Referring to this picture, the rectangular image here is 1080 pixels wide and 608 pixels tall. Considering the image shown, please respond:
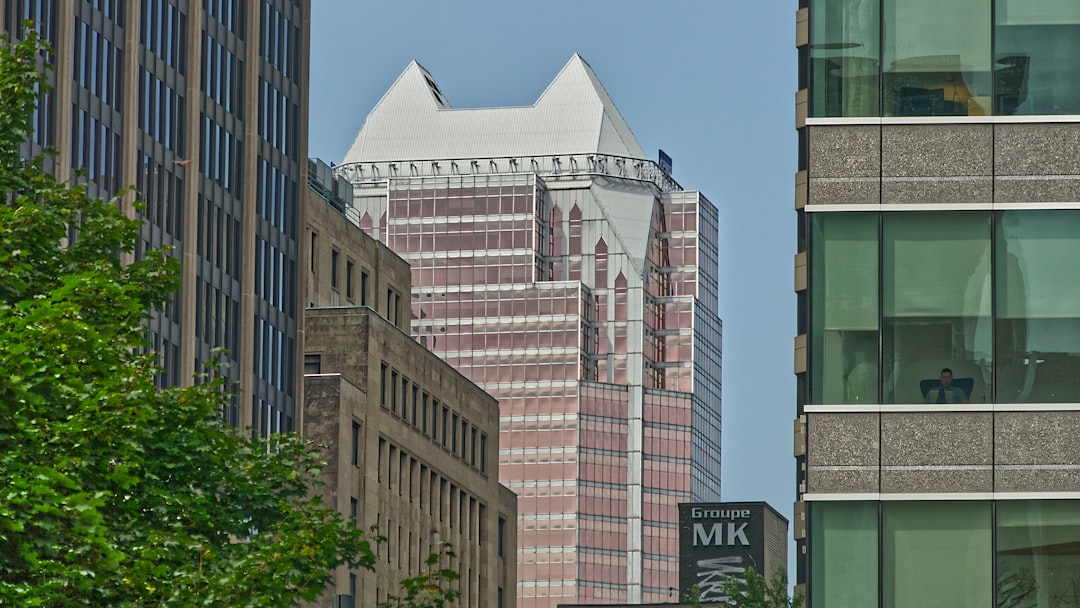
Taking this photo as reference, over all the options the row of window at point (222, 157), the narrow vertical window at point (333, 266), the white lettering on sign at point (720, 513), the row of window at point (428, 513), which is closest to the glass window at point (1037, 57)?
the row of window at point (222, 157)

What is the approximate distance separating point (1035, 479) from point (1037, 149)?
4.66 m

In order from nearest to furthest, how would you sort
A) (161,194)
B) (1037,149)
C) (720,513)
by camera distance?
(1037,149) → (161,194) → (720,513)

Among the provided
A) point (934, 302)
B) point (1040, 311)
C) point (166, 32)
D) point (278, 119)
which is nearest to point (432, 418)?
point (278, 119)

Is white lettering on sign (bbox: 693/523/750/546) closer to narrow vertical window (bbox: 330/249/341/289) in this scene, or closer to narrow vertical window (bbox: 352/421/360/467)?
narrow vertical window (bbox: 330/249/341/289)

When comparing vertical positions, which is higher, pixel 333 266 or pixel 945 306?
pixel 333 266

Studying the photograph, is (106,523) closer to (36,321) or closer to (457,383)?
(36,321)

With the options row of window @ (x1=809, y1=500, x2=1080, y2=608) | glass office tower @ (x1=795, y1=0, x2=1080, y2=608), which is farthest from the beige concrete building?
row of window @ (x1=809, y1=500, x2=1080, y2=608)

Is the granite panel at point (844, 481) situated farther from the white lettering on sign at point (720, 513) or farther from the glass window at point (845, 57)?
the white lettering on sign at point (720, 513)

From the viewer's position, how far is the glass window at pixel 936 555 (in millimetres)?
32500

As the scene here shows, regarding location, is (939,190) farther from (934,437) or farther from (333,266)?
(333,266)

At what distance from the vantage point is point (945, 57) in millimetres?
34469

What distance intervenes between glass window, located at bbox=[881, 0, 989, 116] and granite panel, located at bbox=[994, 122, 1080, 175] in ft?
1.64

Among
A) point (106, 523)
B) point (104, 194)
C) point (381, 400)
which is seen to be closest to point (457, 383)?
point (381, 400)

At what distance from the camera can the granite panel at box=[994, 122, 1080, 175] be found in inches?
1341
